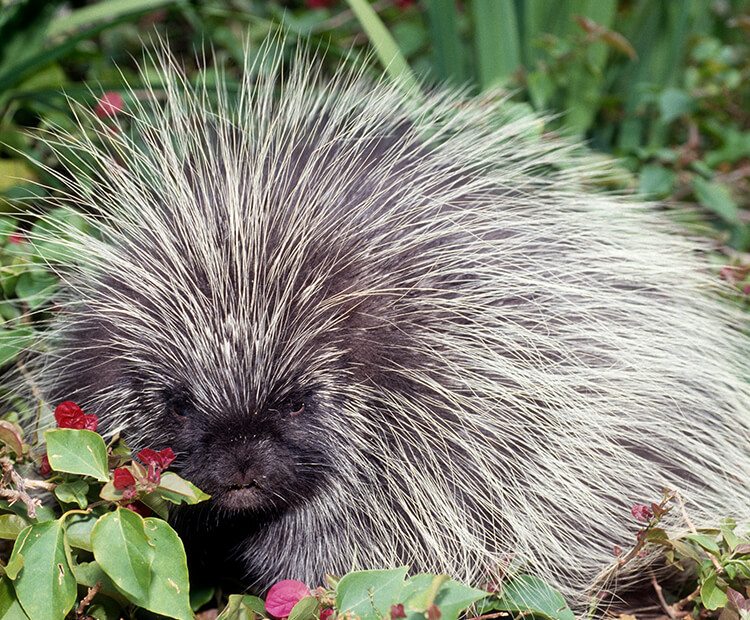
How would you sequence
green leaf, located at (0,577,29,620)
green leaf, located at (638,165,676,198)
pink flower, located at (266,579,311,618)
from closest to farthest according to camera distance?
green leaf, located at (0,577,29,620), pink flower, located at (266,579,311,618), green leaf, located at (638,165,676,198)

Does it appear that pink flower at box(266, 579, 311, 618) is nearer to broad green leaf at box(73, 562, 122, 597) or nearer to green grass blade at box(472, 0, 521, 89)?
broad green leaf at box(73, 562, 122, 597)

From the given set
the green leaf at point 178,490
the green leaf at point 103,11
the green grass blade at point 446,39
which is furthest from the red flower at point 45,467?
the green grass blade at point 446,39

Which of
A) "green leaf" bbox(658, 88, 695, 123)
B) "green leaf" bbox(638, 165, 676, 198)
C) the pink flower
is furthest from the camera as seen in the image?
"green leaf" bbox(658, 88, 695, 123)

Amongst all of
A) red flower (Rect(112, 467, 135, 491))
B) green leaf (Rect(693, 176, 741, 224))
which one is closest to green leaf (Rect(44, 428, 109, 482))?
red flower (Rect(112, 467, 135, 491))

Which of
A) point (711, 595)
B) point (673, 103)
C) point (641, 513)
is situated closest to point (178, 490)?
point (641, 513)

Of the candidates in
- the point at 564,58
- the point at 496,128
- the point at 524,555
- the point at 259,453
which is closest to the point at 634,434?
the point at 524,555

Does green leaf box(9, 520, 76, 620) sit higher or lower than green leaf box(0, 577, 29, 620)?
higher

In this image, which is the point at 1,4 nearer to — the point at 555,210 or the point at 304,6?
the point at 304,6
